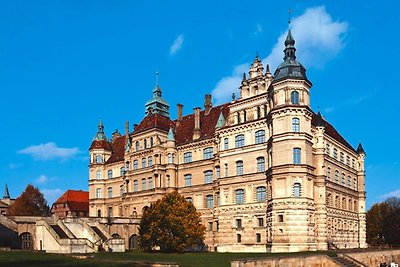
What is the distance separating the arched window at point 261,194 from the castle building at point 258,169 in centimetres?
12

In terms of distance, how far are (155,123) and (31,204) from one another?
37.4 m

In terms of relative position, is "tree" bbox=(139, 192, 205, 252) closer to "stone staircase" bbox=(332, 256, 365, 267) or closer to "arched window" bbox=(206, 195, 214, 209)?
"arched window" bbox=(206, 195, 214, 209)

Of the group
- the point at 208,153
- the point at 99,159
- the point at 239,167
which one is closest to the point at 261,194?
the point at 239,167

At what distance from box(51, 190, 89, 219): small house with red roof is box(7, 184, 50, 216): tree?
5515 millimetres

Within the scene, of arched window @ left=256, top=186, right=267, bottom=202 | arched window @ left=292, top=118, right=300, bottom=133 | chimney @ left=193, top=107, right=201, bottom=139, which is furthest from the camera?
chimney @ left=193, top=107, right=201, bottom=139

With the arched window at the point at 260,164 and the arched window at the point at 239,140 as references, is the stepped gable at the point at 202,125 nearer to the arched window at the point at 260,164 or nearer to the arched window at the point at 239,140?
the arched window at the point at 239,140

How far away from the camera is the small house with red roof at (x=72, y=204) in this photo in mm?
100125

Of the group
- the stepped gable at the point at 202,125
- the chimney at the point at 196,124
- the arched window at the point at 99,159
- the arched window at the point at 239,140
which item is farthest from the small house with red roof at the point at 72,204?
the arched window at the point at 239,140

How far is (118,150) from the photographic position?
8169cm

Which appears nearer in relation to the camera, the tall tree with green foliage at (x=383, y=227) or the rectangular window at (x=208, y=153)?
the rectangular window at (x=208, y=153)

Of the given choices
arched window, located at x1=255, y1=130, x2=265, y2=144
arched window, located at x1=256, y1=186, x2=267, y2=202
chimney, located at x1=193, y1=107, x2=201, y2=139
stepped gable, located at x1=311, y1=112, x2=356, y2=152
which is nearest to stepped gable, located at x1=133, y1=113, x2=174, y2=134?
chimney, located at x1=193, y1=107, x2=201, y2=139

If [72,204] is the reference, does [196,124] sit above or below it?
above

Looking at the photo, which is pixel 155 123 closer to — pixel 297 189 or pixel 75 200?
pixel 297 189

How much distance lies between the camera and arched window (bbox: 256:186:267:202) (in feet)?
182
